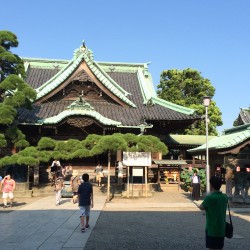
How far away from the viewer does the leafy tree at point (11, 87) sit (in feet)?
57.2

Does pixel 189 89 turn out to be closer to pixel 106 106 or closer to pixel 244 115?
pixel 244 115

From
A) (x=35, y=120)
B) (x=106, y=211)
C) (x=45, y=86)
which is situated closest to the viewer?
(x=106, y=211)

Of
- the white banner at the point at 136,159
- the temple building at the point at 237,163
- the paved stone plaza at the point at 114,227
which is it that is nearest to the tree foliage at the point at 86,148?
the white banner at the point at 136,159

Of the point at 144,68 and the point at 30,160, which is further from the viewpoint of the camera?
the point at 144,68

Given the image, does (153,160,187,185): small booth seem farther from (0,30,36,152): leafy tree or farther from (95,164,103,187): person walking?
(0,30,36,152): leafy tree

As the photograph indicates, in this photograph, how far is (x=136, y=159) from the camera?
19156 mm

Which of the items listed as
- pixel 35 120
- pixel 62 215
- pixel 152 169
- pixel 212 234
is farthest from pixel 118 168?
pixel 212 234

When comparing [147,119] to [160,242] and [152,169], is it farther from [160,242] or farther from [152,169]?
[160,242]

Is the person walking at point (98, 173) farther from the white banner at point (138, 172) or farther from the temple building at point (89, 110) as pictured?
the white banner at point (138, 172)

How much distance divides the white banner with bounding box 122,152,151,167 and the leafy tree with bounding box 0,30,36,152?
5617 millimetres

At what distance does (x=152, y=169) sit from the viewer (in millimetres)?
24688

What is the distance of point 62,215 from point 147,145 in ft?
21.7

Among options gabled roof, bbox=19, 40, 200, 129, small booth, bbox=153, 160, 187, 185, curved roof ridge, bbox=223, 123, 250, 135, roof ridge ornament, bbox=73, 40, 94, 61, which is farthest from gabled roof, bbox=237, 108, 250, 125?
roof ridge ornament, bbox=73, 40, 94, 61

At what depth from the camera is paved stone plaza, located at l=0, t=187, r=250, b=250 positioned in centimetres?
833
